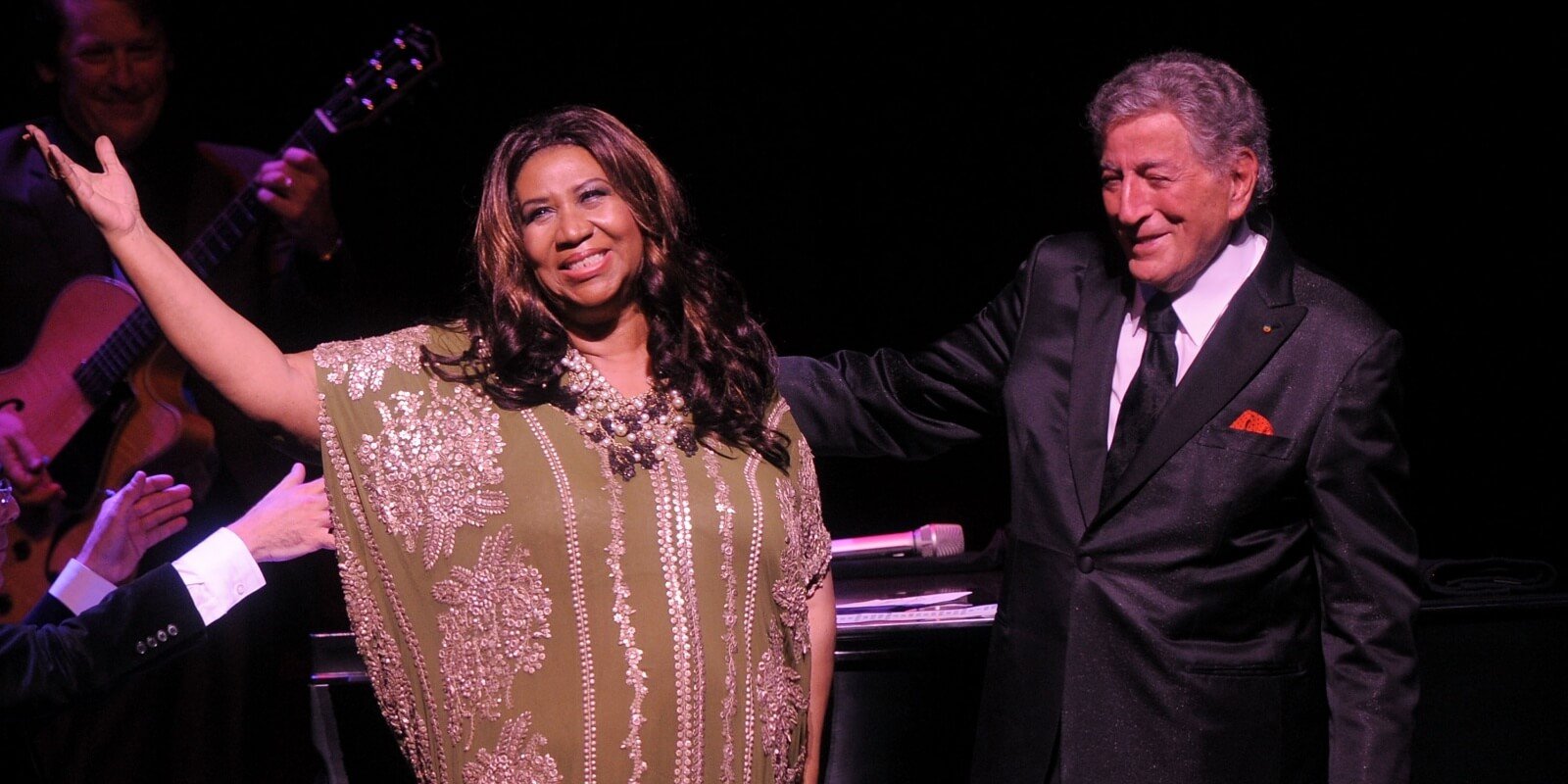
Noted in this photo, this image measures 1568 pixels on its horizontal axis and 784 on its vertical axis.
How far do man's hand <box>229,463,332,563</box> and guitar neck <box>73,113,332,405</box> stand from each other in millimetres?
764

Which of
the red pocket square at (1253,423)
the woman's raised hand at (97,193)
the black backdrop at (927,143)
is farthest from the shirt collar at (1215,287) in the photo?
the woman's raised hand at (97,193)

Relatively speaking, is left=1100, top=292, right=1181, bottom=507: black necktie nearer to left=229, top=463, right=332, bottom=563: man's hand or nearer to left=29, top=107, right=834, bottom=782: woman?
left=29, top=107, right=834, bottom=782: woman

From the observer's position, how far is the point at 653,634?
77.5 inches

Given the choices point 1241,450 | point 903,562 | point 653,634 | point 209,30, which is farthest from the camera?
point 209,30

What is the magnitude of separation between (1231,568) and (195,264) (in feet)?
7.05

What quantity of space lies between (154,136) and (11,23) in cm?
46

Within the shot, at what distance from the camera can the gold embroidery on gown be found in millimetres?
1928

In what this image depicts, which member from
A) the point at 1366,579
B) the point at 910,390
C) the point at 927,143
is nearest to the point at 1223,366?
the point at 1366,579

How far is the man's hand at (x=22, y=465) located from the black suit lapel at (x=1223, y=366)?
81.9 inches

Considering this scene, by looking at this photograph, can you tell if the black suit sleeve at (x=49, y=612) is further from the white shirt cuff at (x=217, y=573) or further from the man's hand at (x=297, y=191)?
the man's hand at (x=297, y=191)

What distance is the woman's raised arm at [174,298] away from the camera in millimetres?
1770

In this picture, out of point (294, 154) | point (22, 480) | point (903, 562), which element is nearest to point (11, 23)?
point (294, 154)

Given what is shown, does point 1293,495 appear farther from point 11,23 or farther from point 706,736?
point 11,23

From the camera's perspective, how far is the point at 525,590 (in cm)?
193
